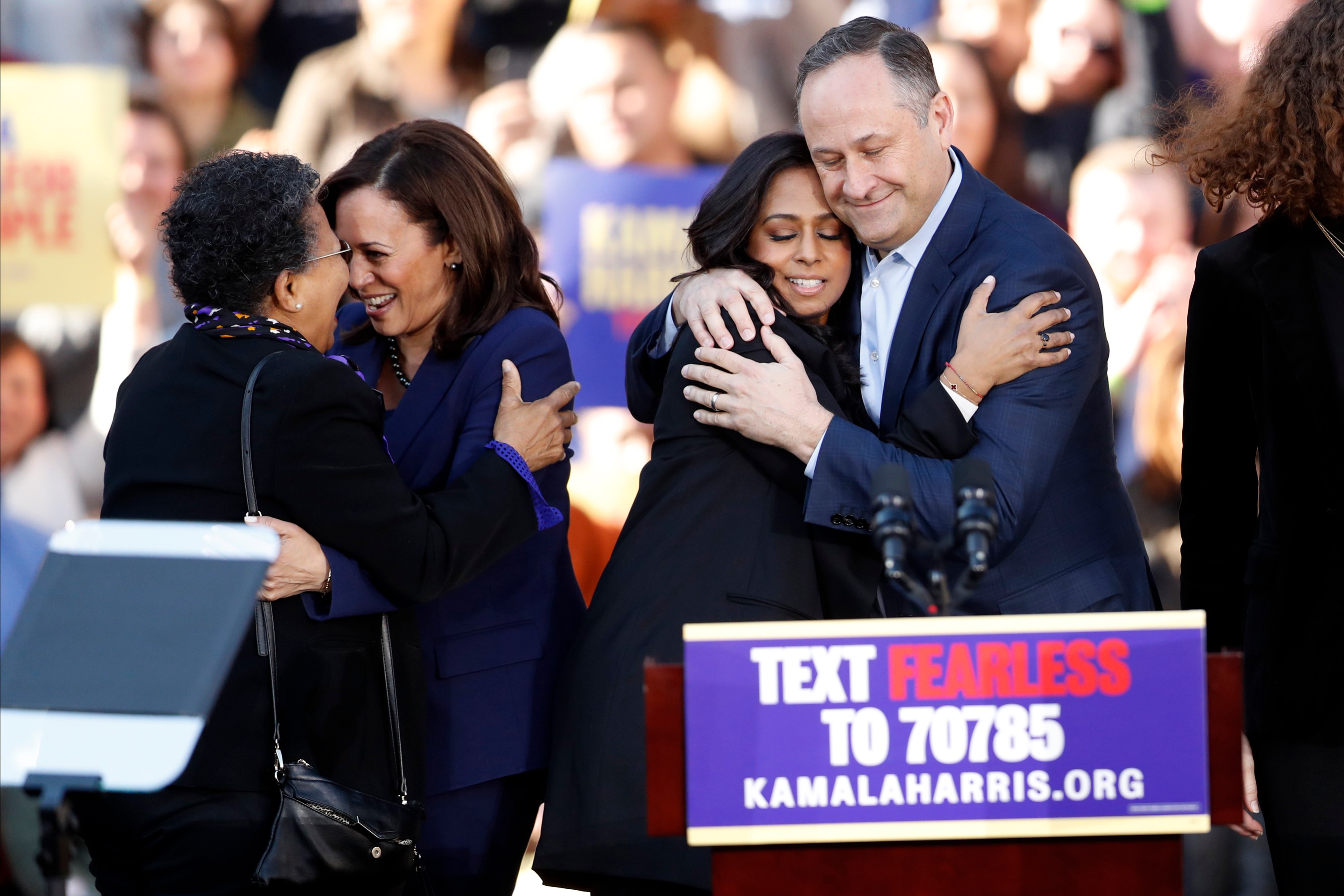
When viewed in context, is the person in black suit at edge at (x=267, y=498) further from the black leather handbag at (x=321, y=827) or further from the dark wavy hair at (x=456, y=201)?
the dark wavy hair at (x=456, y=201)

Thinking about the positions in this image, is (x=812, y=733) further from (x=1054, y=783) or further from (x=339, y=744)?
(x=339, y=744)

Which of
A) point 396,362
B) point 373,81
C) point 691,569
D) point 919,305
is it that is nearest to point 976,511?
point 691,569

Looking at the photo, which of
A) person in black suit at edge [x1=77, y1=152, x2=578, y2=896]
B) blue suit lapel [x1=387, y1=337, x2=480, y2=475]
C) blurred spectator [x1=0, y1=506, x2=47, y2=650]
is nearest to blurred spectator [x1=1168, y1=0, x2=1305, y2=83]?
blue suit lapel [x1=387, y1=337, x2=480, y2=475]

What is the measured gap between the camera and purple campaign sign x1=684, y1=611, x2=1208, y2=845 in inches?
69.3

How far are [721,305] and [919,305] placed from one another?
15.0 inches

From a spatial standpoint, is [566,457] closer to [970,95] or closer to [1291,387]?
[1291,387]

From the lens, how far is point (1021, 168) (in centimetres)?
465

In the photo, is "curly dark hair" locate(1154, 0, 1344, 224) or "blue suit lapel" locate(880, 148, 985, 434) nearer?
"curly dark hair" locate(1154, 0, 1344, 224)

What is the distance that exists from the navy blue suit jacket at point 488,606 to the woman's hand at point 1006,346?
3.08 feet

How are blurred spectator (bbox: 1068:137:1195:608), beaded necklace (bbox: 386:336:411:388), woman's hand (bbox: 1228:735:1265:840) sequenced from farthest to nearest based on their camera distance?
blurred spectator (bbox: 1068:137:1195:608) → beaded necklace (bbox: 386:336:411:388) → woman's hand (bbox: 1228:735:1265:840)

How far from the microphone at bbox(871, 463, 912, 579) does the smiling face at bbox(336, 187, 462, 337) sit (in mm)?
1419

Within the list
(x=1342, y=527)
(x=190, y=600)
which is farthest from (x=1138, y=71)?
(x=190, y=600)

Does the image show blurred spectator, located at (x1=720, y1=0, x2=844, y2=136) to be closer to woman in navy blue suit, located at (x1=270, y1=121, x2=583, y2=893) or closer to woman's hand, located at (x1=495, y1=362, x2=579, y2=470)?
woman in navy blue suit, located at (x1=270, y1=121, x2=583, y2=893)

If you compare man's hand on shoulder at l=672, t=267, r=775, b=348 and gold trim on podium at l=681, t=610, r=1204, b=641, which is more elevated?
man's hand on shoulder at l=672, t=267, r=775, b=348
